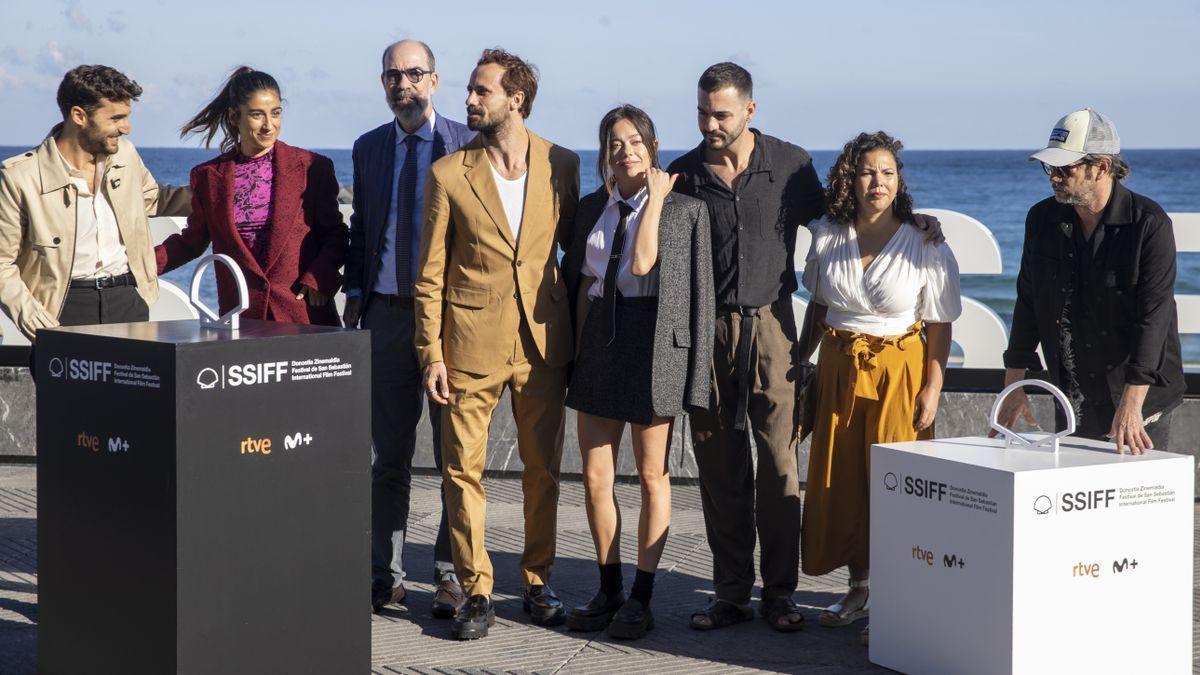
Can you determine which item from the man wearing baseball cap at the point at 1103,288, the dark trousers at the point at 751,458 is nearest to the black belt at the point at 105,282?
the dark trousers at the point at 751,458

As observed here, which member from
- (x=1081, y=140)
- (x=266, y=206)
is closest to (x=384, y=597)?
(x=266, y=206)

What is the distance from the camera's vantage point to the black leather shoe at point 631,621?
15.5ft

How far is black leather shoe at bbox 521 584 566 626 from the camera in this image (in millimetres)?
4887

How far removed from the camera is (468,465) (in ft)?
15.6

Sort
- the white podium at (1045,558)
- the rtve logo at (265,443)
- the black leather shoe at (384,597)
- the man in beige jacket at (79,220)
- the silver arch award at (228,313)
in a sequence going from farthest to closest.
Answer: the black leather shoe at (384,597)
the man in beige jacket at (79,220)
the white podium at (1045,558)
the silver arch award at (228,313)
the rtve logo at (265,443)

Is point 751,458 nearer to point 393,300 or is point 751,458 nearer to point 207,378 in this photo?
point 393,300

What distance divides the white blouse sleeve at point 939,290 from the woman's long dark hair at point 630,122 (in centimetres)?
103

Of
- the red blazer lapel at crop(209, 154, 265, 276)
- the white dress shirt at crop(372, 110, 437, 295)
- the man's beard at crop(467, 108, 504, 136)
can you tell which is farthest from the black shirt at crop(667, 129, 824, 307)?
the red blazer lapel at crop(209, 154, 265, 276)

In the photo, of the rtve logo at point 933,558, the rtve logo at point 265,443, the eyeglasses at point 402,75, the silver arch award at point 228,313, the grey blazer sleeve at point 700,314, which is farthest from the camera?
the eyeglasses at point 402,75

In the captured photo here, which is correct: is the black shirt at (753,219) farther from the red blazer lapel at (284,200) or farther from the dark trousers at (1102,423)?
the red blazer lapel at (284,200)

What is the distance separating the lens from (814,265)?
4859 mm

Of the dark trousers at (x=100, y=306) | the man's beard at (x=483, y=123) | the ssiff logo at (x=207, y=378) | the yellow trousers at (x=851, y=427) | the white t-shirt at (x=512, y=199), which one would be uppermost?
the man's beard at (x=483, y=123)

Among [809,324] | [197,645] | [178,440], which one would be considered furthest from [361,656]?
[809,324]

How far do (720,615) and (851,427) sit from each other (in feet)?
2.72
